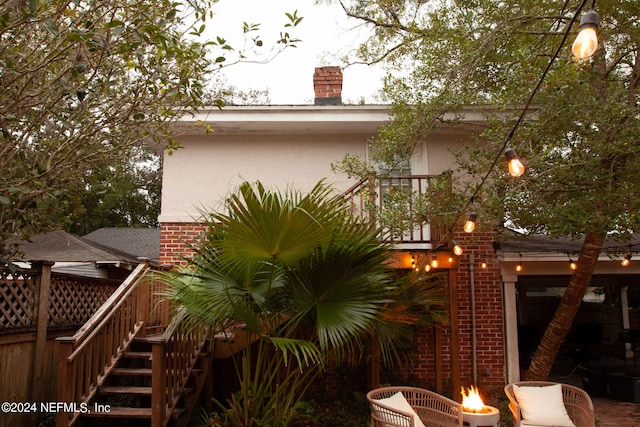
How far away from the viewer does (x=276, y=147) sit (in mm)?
9125

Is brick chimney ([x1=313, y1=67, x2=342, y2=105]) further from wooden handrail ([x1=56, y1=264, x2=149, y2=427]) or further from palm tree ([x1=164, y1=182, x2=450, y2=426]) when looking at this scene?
palm tree ([x1=164, y1=182, x2=450, y2=426])

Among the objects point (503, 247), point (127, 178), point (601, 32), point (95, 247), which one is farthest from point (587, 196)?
point (127, 178)

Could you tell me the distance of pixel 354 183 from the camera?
8.86 meters

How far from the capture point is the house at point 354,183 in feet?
27.3

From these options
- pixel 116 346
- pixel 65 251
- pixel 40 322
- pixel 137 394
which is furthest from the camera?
pixel 65 251

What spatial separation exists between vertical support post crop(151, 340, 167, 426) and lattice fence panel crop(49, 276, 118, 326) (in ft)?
8.60

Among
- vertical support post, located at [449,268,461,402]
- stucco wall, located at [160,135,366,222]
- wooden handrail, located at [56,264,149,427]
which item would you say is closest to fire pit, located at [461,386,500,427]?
vertical support post, located at [449,268,461,402]

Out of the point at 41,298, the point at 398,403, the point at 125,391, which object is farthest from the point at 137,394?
the point at 398,403

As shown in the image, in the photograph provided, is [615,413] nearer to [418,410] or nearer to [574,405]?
[574,405]

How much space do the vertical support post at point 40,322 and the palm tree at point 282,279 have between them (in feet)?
7.81

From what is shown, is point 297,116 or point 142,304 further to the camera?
point 297,116

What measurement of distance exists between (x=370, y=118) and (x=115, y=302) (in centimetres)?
500

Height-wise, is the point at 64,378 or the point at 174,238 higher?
the point at 174,238

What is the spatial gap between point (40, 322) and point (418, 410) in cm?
491
